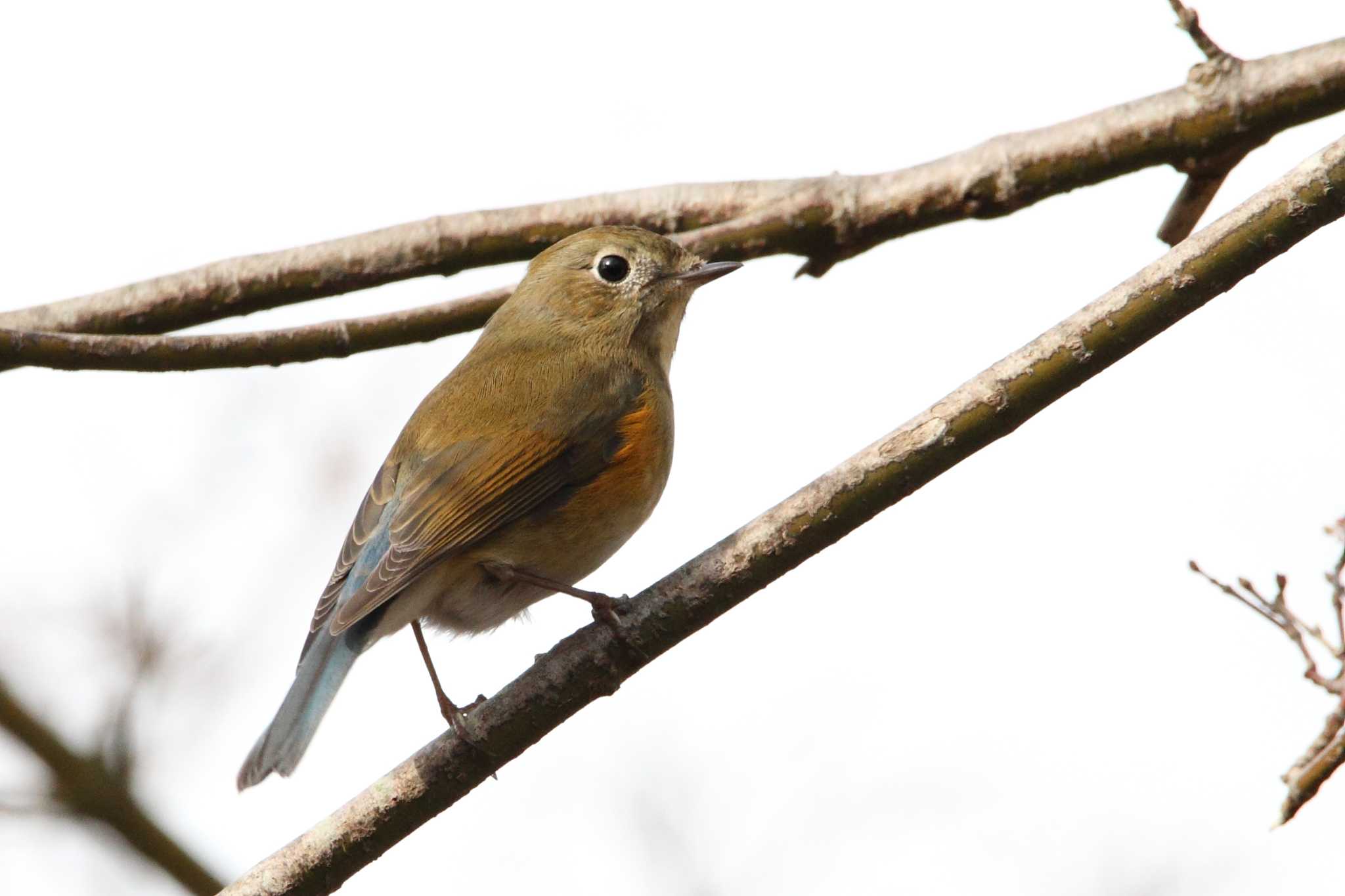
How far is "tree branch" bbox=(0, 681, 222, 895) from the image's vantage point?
4457mm

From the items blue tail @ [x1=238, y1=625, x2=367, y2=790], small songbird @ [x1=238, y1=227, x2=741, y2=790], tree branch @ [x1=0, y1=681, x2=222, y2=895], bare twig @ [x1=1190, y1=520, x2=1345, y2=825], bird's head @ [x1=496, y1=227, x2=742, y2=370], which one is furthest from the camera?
bird's head @ [x1=496, y1=227, x2=742, y2=370]

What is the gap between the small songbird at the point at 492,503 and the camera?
4.34 meters

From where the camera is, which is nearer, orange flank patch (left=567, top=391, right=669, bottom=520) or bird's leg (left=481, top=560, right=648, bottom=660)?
bird's leg (left=481, top=560, right=648, bottom=660)

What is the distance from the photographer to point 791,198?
4.91 m

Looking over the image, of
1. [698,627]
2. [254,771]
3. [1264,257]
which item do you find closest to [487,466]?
[254,771]

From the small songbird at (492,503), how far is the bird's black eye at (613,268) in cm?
16

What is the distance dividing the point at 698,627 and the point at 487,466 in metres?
1.47

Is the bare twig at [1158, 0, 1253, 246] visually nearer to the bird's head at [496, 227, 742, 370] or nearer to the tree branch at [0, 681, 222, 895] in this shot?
the bird's head at [496, 227, 742, 370]

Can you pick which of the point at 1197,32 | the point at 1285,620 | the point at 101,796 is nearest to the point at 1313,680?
the point at 1285,620

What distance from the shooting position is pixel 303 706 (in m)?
4.27

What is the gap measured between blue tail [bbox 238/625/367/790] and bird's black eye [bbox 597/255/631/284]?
1776mm

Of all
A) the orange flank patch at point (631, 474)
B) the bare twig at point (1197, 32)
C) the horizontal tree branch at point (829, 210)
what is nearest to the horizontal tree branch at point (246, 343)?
the horizontal tree branch at point (829, 210)

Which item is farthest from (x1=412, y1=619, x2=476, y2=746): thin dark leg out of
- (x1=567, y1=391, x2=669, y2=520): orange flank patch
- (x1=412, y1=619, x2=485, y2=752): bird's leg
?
(x1=567, y1=391, x2=669, y2=520): orange flank patch

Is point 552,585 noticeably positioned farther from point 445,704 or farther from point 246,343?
point 246,343
